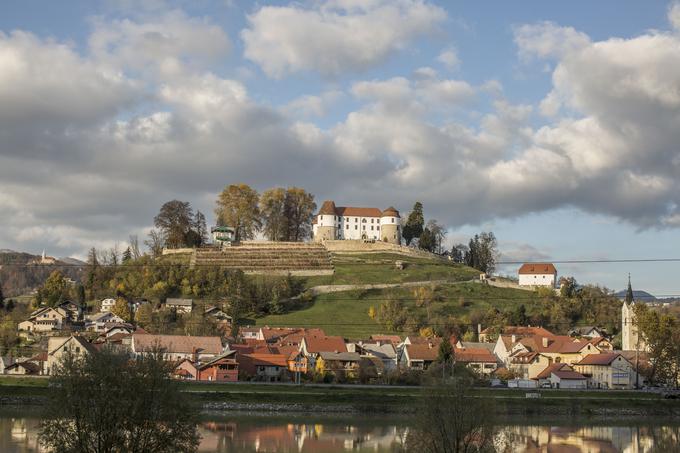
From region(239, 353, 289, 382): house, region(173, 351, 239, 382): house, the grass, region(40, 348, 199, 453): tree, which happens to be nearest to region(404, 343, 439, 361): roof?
the grass

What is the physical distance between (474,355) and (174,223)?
57.8 meters

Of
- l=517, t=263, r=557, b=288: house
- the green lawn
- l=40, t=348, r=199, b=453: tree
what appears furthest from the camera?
l=517, t=263, r=557, b=288: house

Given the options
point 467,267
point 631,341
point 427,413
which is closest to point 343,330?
point 631,341

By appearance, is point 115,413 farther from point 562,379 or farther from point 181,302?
point 181,302

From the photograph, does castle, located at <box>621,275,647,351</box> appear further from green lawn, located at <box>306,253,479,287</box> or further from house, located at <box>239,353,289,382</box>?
house, located at <box>239,353,289,382</box>

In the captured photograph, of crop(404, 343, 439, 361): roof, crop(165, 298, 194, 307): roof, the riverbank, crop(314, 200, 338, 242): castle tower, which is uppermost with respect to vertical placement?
crop(314, 200, 338, 242): castle tower

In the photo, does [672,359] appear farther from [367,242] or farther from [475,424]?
[367,242]

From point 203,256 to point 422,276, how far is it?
29.9 m

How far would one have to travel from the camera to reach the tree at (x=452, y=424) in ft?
94.8

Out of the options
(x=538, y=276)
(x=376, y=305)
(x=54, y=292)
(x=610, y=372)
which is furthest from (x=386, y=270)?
(x=610, y=372)

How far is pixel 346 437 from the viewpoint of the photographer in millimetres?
44781

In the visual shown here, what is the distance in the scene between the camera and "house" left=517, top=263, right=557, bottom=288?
117625 mm

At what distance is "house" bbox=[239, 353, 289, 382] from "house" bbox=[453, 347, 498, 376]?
1616 centimetres

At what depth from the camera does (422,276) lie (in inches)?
4439
